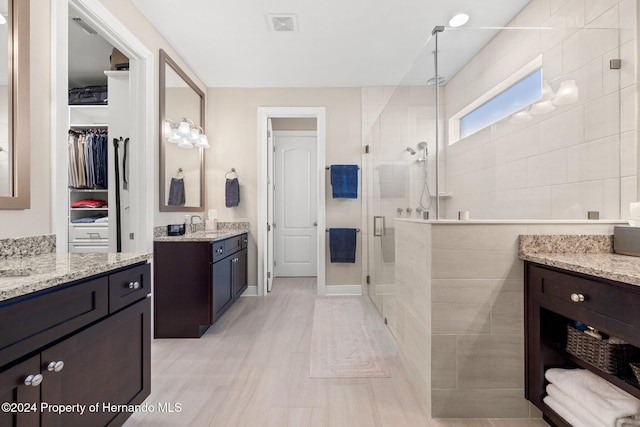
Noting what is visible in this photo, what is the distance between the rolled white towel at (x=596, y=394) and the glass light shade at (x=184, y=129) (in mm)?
3207

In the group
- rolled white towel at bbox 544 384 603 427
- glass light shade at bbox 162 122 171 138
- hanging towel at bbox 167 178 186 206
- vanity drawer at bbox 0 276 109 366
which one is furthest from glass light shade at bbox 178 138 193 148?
rolled white towel at bbox 544 384 603 427

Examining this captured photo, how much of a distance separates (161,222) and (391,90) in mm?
2942

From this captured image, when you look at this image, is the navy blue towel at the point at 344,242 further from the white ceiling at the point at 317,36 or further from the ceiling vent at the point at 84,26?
the ceiling vent at the point at 84,26

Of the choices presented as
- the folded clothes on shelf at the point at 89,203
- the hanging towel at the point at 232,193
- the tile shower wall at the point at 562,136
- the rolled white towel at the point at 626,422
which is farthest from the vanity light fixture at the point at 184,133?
the rolled white towel at the point at 626,422

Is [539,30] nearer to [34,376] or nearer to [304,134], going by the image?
[34,376]

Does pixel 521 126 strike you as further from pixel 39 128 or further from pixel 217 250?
pixel 39 128

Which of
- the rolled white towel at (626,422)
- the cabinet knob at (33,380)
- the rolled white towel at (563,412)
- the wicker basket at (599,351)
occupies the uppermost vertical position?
the cabinet knob at (33,380)

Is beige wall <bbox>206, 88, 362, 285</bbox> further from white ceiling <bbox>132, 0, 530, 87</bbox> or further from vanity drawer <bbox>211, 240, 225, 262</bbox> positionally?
vanity drawer <bbox>211, 240, 225, 262</bbox>

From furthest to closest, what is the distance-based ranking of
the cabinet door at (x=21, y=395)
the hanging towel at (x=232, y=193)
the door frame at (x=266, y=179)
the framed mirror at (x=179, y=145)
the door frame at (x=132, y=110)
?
the door frame at (x=266, y=179) → the hanging towel at (x=232, y=193) → the framed mirror at (x=179, y=145) → the door frame at (x=132, y=110) → the cabinet door at (x=21, y=395)

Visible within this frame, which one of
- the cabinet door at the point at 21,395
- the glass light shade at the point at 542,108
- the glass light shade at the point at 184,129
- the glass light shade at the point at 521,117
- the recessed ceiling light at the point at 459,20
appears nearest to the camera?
the cabinet door at the point at 21,395

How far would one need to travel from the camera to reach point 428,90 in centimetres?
201

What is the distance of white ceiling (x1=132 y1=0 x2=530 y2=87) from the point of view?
2328 mm

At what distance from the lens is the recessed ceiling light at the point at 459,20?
96.3 inches

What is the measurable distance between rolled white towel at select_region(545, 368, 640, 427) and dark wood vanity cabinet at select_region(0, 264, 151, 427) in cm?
178
